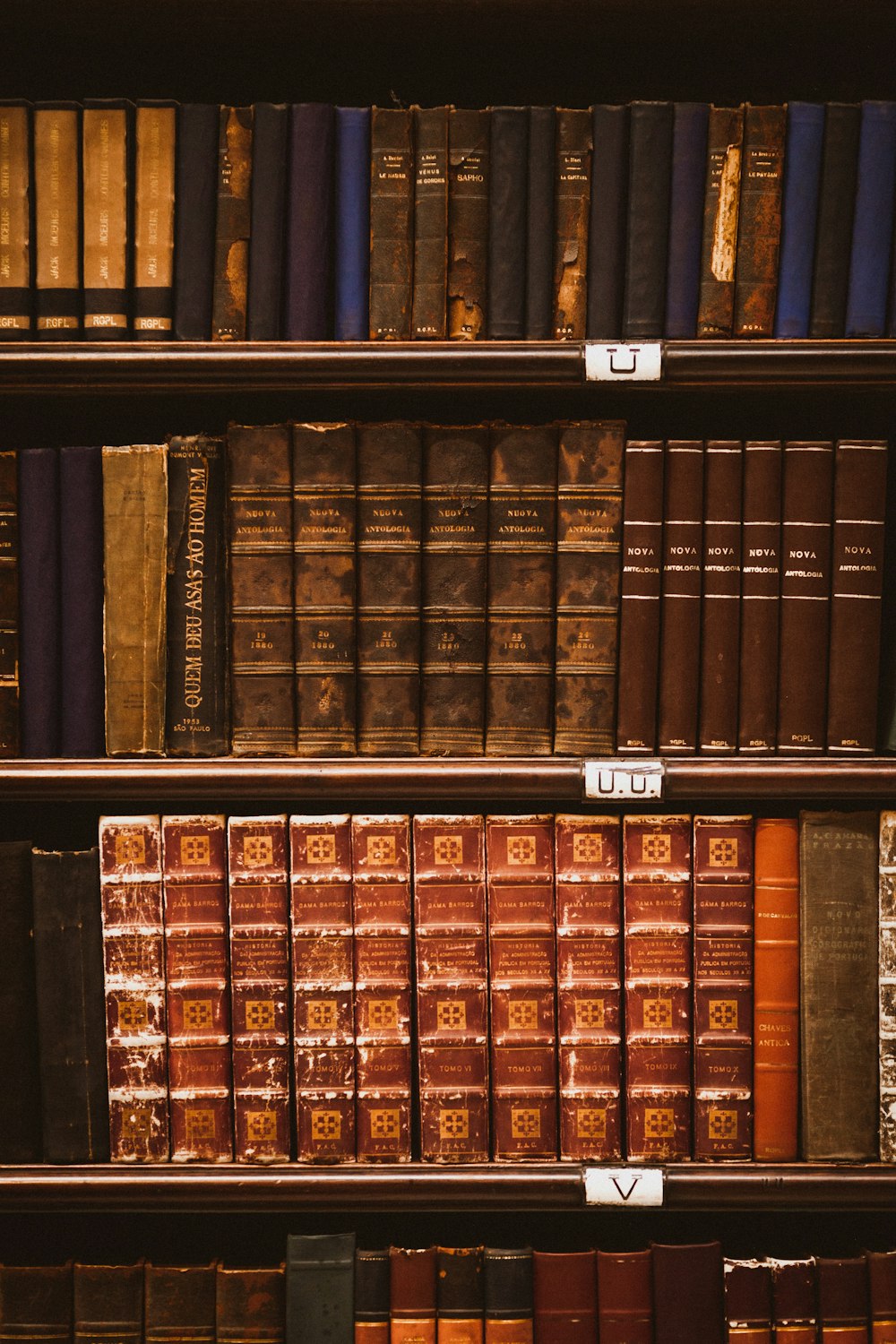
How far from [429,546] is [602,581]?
0.18 metres

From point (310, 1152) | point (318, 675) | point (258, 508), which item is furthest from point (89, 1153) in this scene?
point (258, 508)

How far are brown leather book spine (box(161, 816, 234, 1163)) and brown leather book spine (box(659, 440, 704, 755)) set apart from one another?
0.48 m

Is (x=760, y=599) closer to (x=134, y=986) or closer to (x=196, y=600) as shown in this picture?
(x=196, y=600)

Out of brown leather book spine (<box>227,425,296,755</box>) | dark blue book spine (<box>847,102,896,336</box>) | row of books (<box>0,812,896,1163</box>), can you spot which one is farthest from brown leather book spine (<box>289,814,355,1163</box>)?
dark blue book spine (<box>847,102,896,336</box>)

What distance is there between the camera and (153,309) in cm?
99

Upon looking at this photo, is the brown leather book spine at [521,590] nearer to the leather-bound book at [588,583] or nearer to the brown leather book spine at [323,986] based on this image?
the leather-bound book at [588,583]

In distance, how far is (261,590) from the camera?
0.99m

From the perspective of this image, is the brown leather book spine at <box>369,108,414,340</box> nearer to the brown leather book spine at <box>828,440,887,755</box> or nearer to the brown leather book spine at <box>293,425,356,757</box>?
the brown leather book spine at <box>293,425,356,757</box>

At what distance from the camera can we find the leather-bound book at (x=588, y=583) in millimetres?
978

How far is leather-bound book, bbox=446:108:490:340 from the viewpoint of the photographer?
3.19 ft

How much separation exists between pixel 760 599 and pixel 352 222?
0.57 metres

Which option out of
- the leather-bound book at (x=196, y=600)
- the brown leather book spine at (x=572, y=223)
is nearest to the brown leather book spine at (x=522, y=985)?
the leather-bound book at (x=196, y=600)

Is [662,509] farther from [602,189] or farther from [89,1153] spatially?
[89,1153]

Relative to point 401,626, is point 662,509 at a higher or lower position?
higher
